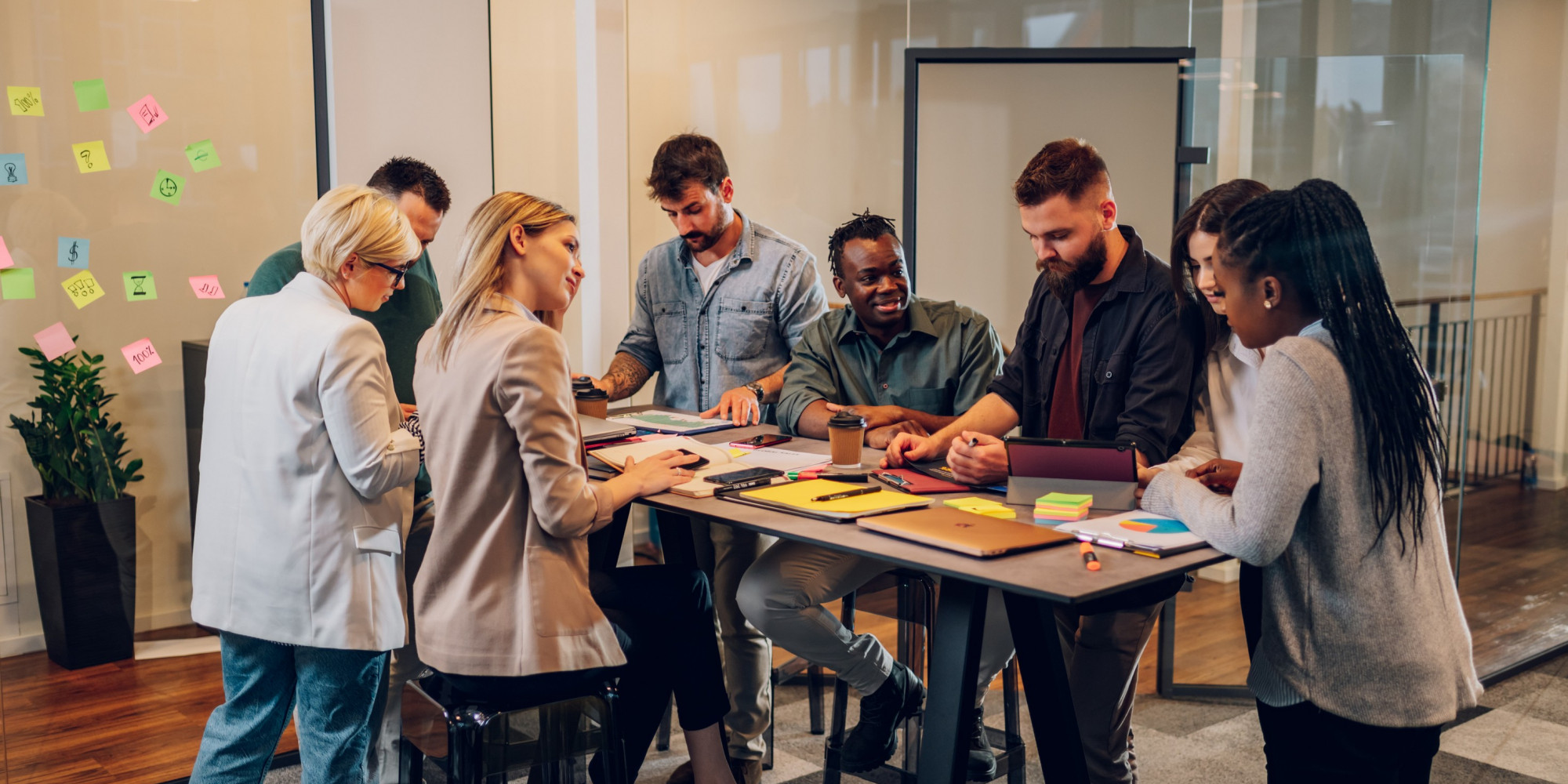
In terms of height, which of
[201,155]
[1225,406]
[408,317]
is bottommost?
[1225,406]

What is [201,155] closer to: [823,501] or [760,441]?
[760,441]

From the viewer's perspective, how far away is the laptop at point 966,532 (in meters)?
1.68

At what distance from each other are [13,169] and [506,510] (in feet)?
6.04

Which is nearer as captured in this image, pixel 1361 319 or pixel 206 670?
pixel 1361 319

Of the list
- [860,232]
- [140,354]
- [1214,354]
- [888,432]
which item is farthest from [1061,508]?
[140,354]

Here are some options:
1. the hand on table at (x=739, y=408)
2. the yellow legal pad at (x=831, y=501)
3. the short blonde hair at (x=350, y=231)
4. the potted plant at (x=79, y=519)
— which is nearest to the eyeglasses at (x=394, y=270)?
the short blonde hair at (x=350, y=231)

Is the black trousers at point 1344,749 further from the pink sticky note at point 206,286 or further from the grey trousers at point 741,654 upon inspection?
the pink sticky note at point 206,286

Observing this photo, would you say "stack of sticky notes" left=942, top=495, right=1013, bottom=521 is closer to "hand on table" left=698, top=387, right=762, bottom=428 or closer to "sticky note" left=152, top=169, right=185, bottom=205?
"hand on table" left=698, top=387, right=762, bottom=428

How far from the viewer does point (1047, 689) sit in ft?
6.23

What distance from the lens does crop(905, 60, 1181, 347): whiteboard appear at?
389 centimetres

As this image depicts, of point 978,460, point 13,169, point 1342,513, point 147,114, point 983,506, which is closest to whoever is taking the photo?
point 1342,513

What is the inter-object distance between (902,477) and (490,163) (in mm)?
2457

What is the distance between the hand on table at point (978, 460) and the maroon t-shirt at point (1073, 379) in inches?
15.4

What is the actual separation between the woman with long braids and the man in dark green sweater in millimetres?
2017
